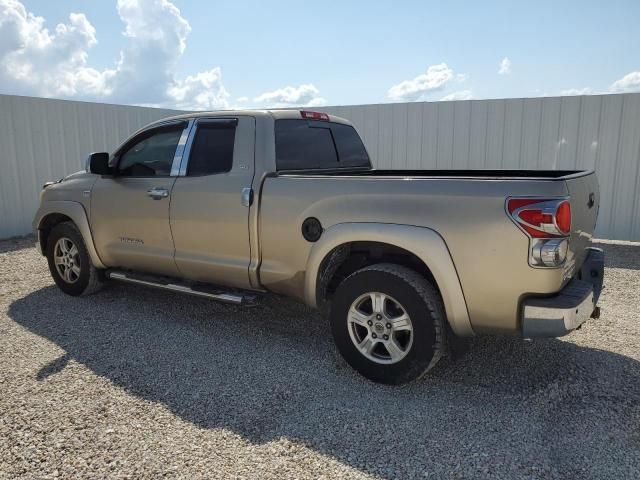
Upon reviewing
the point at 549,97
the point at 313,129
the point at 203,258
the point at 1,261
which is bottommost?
the point at 1,261

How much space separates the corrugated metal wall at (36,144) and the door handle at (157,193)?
665 centimetres

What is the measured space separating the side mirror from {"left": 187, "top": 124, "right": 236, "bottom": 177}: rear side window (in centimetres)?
100

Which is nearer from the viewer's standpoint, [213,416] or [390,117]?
[213,416]

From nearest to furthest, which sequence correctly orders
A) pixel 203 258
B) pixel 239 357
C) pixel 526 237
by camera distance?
pixel 526 237
pixel 239 357
pixel 203 258

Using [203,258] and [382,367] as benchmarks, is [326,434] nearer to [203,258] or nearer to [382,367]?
[382,367]

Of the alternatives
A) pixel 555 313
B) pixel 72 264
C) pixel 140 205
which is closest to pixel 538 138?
→ pixel 555 313

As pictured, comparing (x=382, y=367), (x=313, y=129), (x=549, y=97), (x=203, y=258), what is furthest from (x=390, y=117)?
(x=382, y=367)

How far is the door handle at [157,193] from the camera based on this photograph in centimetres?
430

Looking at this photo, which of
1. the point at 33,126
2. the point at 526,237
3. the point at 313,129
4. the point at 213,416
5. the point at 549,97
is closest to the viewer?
the point at 526,237

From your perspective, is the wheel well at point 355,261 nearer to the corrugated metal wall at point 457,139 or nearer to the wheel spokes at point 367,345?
the wheel spokes at point 367,345

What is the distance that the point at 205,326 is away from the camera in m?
4.48

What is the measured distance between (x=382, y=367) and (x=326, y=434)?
661 mm

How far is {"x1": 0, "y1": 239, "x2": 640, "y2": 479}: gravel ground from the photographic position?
2.52 meters

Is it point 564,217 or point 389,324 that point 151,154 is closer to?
point 389,324
